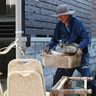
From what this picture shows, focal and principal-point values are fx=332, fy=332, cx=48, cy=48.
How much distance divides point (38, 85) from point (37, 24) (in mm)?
4193

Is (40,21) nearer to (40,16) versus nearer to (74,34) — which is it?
(40,16)

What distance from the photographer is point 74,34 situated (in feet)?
18.0

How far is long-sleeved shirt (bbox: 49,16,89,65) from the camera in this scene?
17.6ft

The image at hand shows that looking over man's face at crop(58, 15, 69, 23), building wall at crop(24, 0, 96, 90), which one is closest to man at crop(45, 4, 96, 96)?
man's face at crop(58, 15, 69, 23)

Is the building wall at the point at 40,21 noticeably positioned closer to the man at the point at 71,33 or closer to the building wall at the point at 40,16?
the building wall at the point at 40,16

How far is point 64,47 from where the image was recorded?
511 cm

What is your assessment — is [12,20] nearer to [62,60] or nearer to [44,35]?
[44,35]

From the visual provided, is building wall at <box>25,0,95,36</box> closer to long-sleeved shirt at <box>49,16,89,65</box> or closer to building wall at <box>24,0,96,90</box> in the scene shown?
building wall at <box>24,0,96,90</box>

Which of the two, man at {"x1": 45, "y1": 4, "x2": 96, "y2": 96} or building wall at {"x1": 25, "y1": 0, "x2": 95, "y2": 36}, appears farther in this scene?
building wall at {"x1": 25, "y1": 0, "x2": 95, "y2": 36}

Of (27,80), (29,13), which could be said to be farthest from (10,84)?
(29,13)

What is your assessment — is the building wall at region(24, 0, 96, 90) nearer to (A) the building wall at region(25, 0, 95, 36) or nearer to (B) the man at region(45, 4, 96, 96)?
(A) the building wall at region(25, 0, 95, 36)

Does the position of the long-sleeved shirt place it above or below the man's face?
below

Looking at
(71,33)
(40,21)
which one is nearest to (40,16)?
(40,21)

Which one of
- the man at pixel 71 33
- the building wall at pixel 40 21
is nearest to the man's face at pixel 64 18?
the man at pixel 71 33
